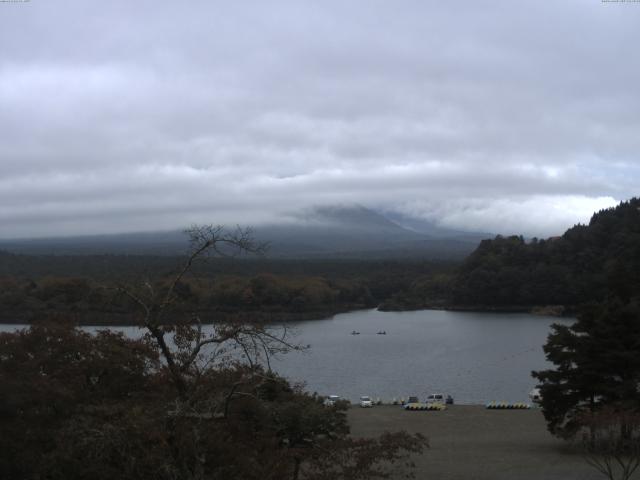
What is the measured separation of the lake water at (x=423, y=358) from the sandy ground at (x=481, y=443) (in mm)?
2695

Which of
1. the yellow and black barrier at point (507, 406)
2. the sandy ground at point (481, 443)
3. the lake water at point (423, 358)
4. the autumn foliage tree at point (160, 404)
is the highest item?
the autumn foliage tree at point (160, 404)

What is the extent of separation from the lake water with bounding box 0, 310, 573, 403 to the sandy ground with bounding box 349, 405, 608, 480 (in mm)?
2695

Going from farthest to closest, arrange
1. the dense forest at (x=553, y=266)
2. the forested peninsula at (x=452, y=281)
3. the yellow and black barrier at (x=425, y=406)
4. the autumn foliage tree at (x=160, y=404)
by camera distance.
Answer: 1. the dense forest at (x=553, y=266)
2. the forested peninsula at (x=452, y=281)
3. the yellow and black barrier at (x=425, y=406)
4. the autumn foliage tree at (x=160, y=404)

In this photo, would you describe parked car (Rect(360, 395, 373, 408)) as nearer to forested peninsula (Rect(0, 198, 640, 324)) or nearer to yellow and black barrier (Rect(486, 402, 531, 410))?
yellow and black barrier (Rect(486, 402, 531, 410))

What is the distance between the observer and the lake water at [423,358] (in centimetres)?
2478

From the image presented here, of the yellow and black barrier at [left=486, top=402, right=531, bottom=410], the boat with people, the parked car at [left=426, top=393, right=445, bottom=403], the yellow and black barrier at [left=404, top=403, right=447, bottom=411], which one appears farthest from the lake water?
the yellow and black barrier at [left=404, top=403, right=447, bottom=411]

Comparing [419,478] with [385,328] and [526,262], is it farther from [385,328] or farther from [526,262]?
[526,262]

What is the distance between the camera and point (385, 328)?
45.6 m

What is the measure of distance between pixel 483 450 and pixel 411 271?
55797mm

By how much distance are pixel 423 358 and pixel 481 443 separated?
56.7ft

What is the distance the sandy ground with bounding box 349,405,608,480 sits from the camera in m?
12.0

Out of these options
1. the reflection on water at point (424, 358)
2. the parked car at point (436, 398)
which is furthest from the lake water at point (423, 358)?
the parked car at point (436, 398)

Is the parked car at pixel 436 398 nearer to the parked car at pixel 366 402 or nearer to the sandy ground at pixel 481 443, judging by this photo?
the sandy ground at pixel 481 443

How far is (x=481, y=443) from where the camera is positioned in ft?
49.3
